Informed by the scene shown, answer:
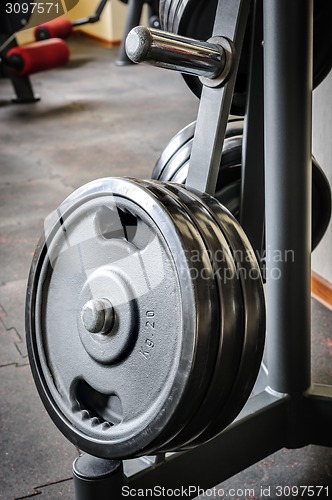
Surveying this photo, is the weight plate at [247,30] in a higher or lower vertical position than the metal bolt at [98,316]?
higher

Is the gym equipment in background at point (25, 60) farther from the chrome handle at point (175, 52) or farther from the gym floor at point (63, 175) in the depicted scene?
the chrome handle at point (175, 52)

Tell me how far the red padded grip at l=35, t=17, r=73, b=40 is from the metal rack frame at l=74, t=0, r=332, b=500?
4.07m

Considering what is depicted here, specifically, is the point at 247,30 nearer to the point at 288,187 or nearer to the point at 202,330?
the point at 288,187

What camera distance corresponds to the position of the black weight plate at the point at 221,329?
40.5 inches

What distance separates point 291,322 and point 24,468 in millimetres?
621

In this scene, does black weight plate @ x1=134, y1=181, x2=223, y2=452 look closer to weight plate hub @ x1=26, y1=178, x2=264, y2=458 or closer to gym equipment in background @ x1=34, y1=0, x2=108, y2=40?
weight plate hub @ x1=26, y1=178, x2=264, y2=458

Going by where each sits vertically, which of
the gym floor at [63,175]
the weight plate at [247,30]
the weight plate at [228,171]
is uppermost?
the weight plate at [247,30]

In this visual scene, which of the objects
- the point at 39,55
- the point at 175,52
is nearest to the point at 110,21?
the point at 39,55

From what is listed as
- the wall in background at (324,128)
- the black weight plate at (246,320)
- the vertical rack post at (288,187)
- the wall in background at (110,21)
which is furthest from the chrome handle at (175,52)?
the wall in background at (110,21)

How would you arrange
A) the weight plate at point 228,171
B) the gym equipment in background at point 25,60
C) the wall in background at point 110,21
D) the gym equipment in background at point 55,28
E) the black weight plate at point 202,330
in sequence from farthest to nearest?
the wall in background at point 110,21 → the gym equipment in background at point 55,28 → the gym equipment in background at point 25,60 → the weight plate at point 228,171 → the black weight plate at point 202,330

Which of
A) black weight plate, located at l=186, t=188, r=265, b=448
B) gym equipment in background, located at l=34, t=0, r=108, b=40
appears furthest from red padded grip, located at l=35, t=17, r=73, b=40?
black weight plate, located at l=186, t=188, r=265, b=448

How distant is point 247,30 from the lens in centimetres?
140

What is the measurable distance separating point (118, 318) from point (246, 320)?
0.65ft

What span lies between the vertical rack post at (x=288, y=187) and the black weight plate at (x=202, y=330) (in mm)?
289
